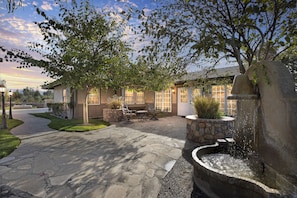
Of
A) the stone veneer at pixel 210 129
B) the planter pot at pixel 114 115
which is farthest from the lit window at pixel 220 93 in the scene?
the planter pot at pixel 114 115

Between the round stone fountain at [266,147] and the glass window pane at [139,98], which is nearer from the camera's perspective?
the round stone fountain at [266,147]

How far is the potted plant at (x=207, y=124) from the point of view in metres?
5.52

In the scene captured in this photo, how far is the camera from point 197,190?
274 cm

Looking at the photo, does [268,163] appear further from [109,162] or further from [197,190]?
[109,162]

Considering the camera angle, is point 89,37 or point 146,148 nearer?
point 146,148

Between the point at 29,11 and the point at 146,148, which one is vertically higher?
the point at 29,11

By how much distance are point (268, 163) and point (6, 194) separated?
4319mm

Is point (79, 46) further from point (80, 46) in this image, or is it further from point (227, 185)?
point (227, 185)

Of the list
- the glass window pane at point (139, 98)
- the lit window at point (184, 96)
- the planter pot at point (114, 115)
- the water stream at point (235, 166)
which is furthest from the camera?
the glass window pane at point (139, 98)

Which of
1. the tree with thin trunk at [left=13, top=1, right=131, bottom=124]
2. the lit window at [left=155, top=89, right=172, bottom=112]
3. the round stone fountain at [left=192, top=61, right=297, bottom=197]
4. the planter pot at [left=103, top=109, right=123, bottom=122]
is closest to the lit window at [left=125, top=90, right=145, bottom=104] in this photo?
the lit window at [left=155, top=89, right=172, bottom=112]

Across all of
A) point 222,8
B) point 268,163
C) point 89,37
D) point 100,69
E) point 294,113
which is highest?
point 89,37

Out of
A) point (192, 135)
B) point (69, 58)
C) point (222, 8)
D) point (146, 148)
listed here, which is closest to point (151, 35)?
point (222, 8)

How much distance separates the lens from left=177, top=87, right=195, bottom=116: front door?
1260 cm

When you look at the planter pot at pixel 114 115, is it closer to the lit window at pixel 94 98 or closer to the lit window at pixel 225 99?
the lit window at pixel 94 98
